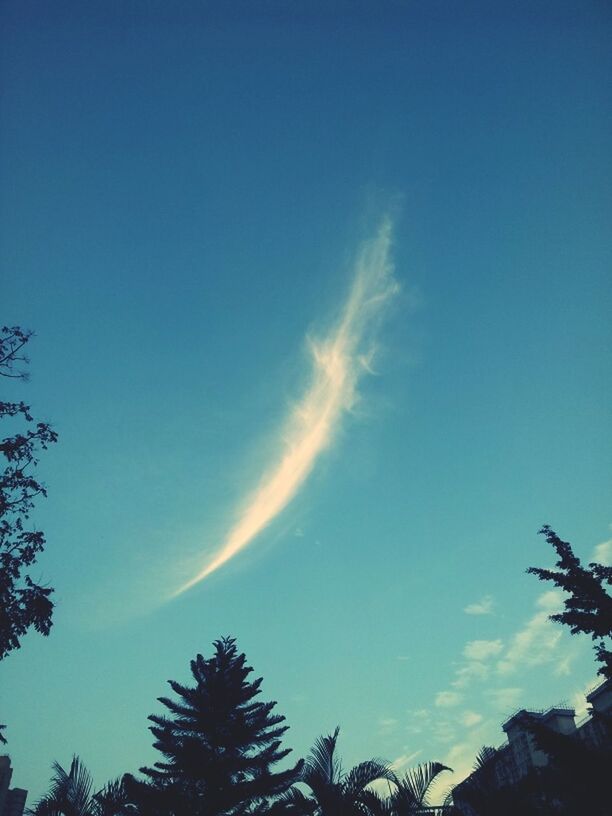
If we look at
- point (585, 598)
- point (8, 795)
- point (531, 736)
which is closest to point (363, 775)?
point (585, 598)

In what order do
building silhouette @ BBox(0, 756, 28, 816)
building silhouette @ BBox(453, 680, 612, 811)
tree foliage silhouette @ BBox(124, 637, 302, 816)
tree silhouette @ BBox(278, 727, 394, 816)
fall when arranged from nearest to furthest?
1. tree silhouette @ BBox(278, 727, 394, 816)
2. tree foliage silhouette @ BBox(124, 637, 302, 816)
3. building silhouette @ BBox(453, 680, 612, 811)
4. building silhouette @ BBox(0, 756, 28, 816)

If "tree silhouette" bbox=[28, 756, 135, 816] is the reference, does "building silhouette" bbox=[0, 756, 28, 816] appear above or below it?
above

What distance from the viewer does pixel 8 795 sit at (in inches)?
1474

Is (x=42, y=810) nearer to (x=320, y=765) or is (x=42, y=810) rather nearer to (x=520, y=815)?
(x=320, y=765)

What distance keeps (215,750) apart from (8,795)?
30.6 m

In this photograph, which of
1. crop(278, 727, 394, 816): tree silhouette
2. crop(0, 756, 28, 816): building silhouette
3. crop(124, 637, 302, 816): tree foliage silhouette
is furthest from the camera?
crop(0, 756, 28, 816): building silhouette

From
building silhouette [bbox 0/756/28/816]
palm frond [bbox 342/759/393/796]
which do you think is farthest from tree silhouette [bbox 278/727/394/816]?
building silhouette [bbox 0/756/28/816]

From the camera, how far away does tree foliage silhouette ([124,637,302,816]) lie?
16734mm

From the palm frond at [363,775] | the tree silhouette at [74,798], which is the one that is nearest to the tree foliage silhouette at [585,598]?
the palm frond at [363,775]

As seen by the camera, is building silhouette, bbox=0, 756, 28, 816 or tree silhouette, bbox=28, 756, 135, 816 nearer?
tree silhouette, bbox=28, 756, 135, 816

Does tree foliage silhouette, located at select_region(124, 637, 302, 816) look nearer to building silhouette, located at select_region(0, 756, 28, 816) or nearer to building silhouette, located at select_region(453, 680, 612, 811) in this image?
building silhouette, located at select_region(453, 680, 612, 811)

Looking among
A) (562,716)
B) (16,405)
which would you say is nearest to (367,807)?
(16,405)

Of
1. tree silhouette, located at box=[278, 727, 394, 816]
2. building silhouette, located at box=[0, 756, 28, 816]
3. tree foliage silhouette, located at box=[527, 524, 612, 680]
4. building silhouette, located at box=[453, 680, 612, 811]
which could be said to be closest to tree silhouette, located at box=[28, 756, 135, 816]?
tree silhouette, located at box=[278, 727, 394, 816]

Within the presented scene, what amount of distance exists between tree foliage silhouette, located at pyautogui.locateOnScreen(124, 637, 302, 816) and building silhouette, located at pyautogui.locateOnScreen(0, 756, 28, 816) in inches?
976
